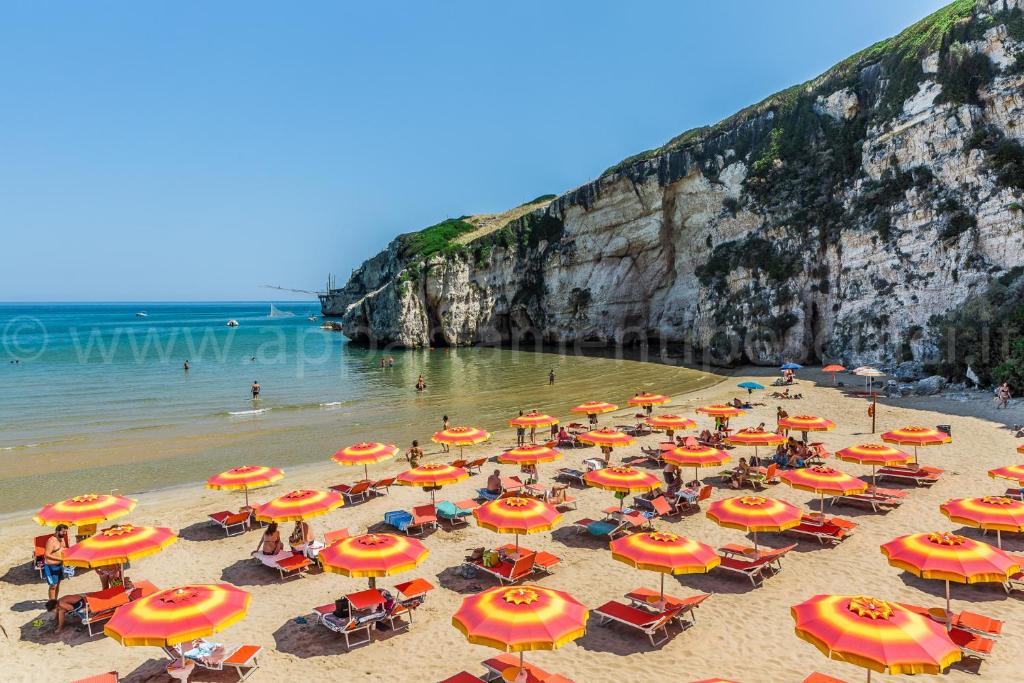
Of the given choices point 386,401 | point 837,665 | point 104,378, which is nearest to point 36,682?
point 837,665

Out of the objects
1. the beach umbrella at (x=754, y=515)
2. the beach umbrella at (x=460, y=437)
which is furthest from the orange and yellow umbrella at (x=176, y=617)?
the beach umbrella at (x=460, y=437)

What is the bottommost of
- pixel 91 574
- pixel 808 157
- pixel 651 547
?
pixel 91 574

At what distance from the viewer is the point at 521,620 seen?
767 cm

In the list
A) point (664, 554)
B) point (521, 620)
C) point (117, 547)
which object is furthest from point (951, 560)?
point (117, 547)

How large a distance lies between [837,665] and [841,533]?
522cm

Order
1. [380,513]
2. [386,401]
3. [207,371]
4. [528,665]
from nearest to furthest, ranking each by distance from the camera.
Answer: [528,665]
[380,513]
[386,401]
[207,371]

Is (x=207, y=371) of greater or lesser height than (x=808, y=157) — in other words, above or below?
below

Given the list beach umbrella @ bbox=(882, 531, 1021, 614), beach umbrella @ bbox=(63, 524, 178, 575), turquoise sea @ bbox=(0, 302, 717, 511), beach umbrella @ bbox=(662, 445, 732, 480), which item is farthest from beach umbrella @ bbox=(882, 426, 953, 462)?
beach umbrella @ bbox=(63, 524, 178, 575)

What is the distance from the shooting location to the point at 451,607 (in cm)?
1145

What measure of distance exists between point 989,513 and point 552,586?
8378 millimetres

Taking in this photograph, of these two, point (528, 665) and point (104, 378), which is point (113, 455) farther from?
point (104, 378)

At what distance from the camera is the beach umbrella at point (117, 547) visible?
1081 cm

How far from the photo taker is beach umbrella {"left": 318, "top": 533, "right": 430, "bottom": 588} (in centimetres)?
982

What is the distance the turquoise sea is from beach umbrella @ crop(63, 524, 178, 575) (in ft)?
35.0
